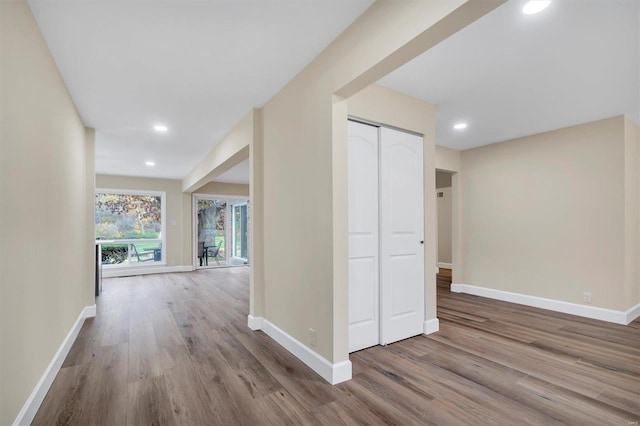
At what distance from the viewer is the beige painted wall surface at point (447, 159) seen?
5012 mm

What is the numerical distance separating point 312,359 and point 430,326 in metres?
1.49

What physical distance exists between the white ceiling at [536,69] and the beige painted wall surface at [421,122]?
11 cm

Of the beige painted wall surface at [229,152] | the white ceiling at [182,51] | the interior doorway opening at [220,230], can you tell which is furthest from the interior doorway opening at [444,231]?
the white ceiling at [182,51]

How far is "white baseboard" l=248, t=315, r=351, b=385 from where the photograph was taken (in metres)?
2.19

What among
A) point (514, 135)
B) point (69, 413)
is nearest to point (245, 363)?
point (69, 413)

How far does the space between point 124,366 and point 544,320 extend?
15.1 feet

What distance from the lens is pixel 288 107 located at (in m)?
2.83

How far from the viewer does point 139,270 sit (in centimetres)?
765

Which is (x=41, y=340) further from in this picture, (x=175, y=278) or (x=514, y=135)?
(x=514, y=135)

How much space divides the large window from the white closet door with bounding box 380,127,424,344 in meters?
7.05

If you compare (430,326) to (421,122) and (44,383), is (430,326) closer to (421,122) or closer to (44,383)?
(421,122)

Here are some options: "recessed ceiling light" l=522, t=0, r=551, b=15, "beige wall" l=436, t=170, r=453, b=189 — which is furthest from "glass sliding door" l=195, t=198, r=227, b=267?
"recessed ceiling light" l=522, t=0, r=551, b=15

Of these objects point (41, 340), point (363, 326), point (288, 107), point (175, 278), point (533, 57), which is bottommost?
point (175, 278)

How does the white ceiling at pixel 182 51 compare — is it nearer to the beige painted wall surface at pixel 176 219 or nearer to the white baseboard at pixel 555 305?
the beige painted wall surface at pixel 176 219
